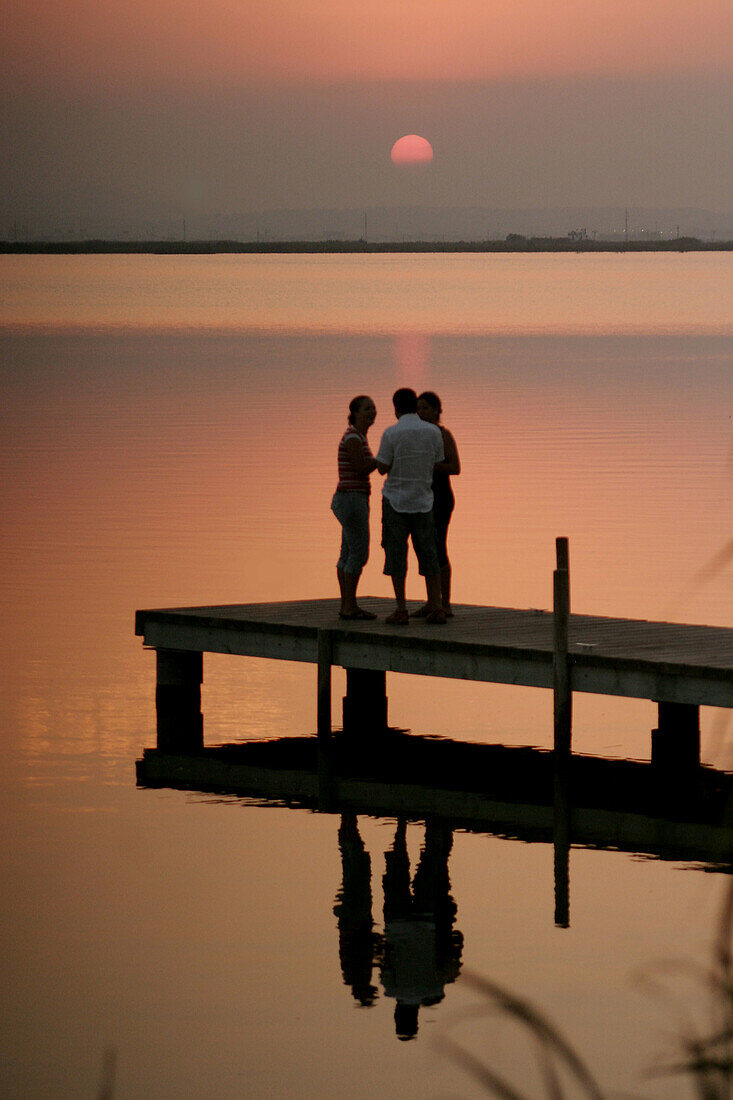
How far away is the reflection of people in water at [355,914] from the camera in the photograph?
955 cm

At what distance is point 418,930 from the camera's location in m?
10.4

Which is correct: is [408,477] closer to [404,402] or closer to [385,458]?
[385,458]

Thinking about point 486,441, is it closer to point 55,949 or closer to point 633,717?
point 633,717

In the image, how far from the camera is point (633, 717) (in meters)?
14.7

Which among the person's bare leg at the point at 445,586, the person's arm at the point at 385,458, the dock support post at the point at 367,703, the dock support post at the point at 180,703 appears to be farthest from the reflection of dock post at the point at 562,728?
the dock support post at the point at 180,703

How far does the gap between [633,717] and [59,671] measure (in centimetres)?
508

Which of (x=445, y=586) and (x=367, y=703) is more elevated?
(x=445, y=586)

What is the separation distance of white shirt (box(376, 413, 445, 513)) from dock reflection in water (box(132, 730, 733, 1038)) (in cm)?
205

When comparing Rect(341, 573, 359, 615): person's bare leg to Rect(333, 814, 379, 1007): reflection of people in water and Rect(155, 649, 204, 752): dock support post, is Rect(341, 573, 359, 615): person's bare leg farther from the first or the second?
Rect(155, 649, 204, 752): dock support post

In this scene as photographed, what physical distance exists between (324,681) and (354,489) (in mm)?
1440

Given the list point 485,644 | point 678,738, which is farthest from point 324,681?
point 678,738

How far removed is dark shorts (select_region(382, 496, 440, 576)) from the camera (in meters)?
12.0

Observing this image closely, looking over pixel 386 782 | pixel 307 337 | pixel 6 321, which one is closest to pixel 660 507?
pixel 386 782

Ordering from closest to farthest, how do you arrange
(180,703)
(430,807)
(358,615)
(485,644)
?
(485,644) < (430,807) < (358,615) < (180,703)
